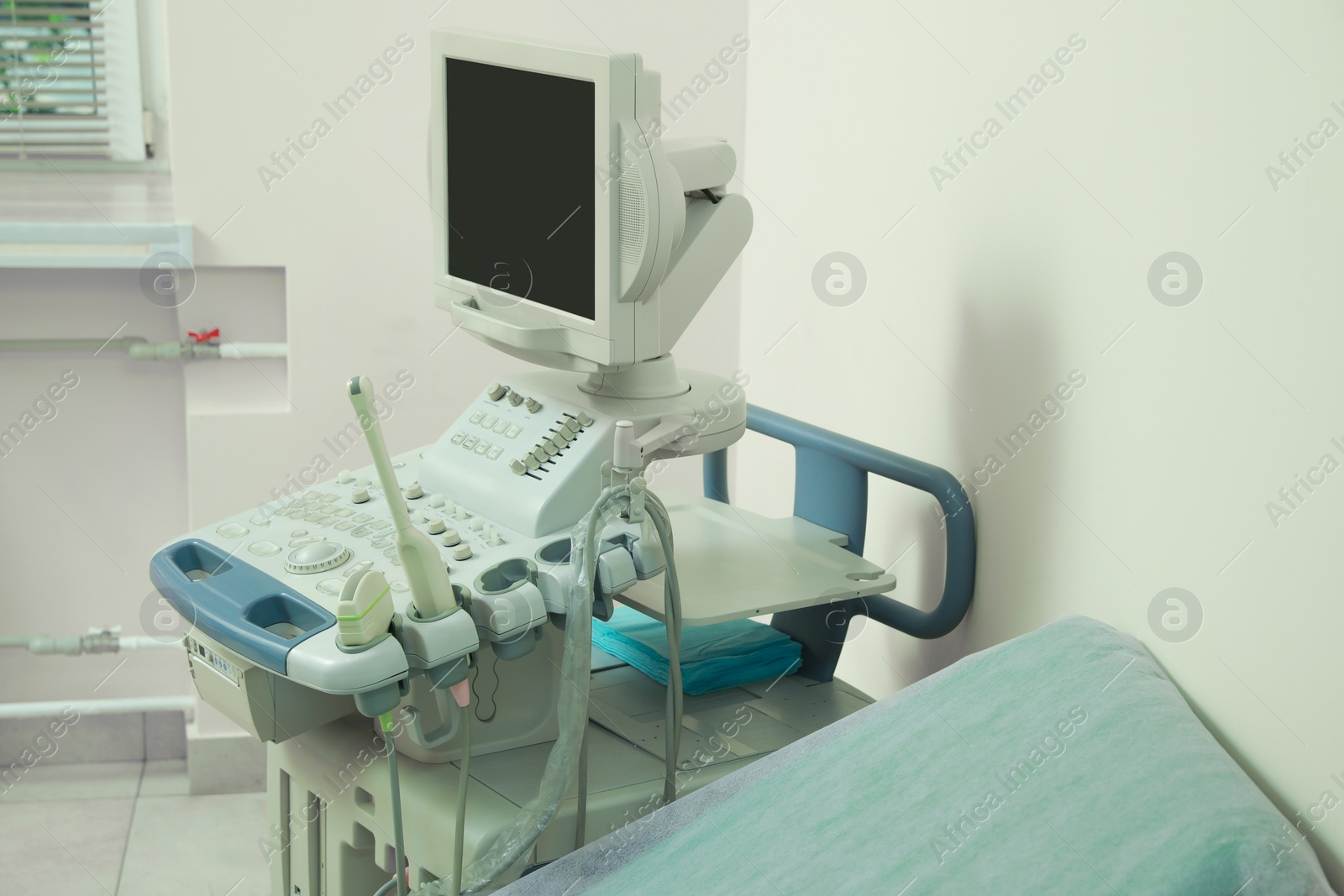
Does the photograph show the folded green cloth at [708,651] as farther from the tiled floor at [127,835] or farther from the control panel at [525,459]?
the tiled floor at [127,835]

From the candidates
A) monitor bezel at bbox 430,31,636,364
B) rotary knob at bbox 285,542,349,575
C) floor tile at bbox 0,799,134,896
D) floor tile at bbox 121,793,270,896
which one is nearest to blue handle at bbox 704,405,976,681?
monitor bezel at bbox 430,31,636,364

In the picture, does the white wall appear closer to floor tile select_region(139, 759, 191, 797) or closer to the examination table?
the examination table

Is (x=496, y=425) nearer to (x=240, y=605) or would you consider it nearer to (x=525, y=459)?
(x=525, y=459)

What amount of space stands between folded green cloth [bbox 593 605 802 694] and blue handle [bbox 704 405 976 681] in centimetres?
4

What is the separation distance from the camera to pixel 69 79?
2.26 metres

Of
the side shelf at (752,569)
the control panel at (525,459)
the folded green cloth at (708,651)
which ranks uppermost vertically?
the control panel at (525,459)

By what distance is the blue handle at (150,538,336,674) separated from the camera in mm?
1083

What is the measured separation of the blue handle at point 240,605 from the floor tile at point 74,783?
55.6 inches

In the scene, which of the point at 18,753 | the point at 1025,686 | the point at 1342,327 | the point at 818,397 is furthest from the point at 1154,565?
the point at 18,753

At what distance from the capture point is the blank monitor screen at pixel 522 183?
3.99ft

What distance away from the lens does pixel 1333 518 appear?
0.86m

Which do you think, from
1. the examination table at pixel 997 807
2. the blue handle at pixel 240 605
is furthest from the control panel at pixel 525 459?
the examination table at pixel 997 807

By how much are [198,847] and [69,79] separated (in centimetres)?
149

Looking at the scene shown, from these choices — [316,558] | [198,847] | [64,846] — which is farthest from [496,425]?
[64,846]
